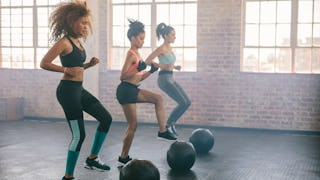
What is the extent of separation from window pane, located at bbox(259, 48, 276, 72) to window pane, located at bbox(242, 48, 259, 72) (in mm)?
93

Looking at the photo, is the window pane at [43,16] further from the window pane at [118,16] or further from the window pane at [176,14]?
the window pane at [176,14]

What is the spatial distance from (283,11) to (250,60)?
1093 millimetres

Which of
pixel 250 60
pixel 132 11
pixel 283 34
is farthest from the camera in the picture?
pixel 132 11

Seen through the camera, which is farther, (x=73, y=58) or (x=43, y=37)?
(x=43, y=37)

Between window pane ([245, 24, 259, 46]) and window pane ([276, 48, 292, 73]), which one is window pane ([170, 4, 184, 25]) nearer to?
window pane ([245, 24, 259, 46])

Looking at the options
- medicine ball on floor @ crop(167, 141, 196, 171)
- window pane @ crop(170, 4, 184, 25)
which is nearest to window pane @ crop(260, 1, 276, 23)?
window pane @ crop(170, 4, 184, 25)

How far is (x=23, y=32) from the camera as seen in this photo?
10.5 meters

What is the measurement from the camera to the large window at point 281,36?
827 centimetres

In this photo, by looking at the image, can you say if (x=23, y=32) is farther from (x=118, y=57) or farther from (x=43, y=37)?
(x=118, y=57)

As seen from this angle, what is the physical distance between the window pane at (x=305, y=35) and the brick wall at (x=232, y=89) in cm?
61

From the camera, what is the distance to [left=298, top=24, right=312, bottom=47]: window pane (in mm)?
8289

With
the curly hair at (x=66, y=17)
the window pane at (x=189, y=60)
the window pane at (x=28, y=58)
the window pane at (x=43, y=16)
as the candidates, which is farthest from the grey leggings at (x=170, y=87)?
the window pane at (x=28, y=58)


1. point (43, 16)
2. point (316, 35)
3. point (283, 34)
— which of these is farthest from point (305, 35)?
point (43, 16)

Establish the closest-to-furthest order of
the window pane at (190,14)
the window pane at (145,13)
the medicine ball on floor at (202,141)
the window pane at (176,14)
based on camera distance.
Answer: the medicine ball on floor at (202,141), the window pane at (190,14), the window pane at (176,14), the window pane at (145,13)
